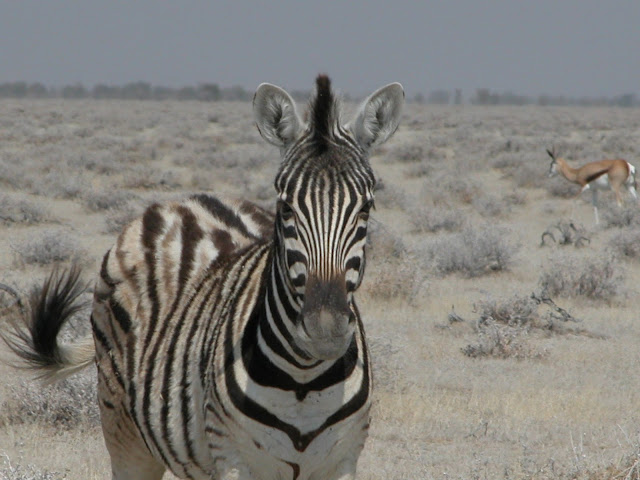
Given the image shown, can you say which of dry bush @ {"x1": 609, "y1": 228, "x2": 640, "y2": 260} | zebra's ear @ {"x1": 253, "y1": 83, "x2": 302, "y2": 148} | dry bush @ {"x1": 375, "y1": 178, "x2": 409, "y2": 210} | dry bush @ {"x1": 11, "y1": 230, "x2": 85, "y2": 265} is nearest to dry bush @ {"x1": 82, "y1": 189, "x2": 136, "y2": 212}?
dry bush @ {"x1": 11, "y1": 230, "x2": 85, "y2": 265}

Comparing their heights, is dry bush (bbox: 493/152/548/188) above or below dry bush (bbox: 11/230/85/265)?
below

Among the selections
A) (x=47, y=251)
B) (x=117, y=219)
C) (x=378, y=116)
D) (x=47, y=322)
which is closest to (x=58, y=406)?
(x=47, y=322)

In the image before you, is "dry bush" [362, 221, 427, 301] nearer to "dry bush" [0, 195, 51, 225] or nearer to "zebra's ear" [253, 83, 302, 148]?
"zebra's ear" [253, 83, 302, 148]

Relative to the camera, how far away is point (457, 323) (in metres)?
8.87

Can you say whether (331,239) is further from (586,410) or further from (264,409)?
(586,410)

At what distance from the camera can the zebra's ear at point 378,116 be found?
2.99m

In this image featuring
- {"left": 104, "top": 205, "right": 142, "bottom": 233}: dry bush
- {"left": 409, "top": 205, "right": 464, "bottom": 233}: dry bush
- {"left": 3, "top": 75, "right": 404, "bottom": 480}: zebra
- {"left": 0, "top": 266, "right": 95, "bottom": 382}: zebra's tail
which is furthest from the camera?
{"left": 409, "top": 205, "right": 464, "bottom": 233}: dry bush

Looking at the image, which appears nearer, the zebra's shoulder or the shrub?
the zebra's shoulder

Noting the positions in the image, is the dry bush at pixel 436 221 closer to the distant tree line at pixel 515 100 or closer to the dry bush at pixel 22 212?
the dry bush at pixel 22 212

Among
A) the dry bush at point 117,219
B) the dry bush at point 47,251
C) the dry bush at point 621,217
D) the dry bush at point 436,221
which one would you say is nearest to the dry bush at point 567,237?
the dry bush at point 436,221

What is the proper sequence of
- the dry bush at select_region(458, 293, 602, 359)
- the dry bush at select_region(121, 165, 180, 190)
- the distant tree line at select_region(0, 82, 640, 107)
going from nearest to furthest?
the dry bush at select_region(458, 293, 602, 359)
the dry bush at select_region(121, 165, 180, 190)
the distant tree line at select_region(0, 82, 640, 107)

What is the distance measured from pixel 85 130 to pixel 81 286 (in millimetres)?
33964

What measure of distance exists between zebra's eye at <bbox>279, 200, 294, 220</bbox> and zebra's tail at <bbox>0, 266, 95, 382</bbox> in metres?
2.02

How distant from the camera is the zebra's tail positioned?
4406 millimetres
